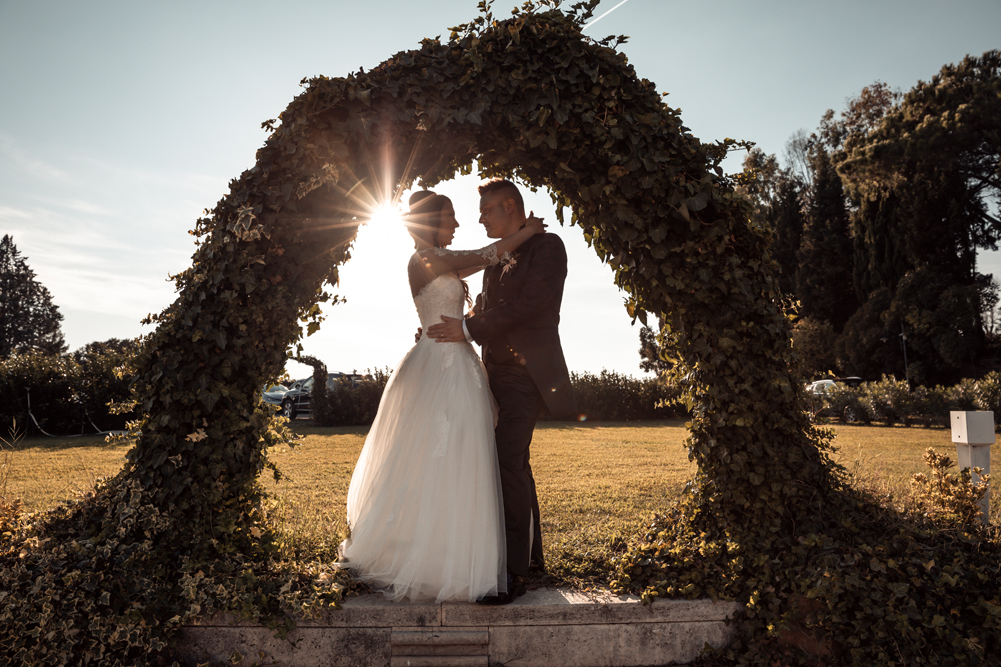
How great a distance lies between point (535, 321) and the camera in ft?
12.2

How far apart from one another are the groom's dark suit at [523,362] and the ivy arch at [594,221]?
0.55m

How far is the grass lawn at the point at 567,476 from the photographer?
4336mm

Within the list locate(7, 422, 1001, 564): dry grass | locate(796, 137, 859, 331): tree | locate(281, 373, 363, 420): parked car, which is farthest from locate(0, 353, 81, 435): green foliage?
locate(796, 137, 859, 331): tree

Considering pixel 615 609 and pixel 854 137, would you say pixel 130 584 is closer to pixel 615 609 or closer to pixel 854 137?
pixel 615 609

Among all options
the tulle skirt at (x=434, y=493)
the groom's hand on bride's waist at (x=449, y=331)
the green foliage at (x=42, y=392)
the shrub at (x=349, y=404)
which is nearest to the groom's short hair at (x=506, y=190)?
the groom's hand on bride's waist at (x=449, y=331)

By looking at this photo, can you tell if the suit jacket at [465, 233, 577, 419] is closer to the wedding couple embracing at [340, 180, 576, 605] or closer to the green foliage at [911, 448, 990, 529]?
the wedding couple embracing at [340, 180, 576, 605]

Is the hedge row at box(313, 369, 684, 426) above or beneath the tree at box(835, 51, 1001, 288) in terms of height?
beneath

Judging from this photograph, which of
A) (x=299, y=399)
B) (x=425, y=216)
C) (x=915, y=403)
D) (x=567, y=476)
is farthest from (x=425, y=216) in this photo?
(x=915, y=403)

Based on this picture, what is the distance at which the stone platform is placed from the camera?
3.11m

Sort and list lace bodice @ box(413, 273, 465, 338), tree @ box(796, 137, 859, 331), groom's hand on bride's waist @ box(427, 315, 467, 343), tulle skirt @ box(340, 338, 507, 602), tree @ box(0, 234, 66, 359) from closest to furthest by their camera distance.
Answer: tulle skirt @ box(340, 338, 507, 602)
groom's hand on bride's waist @ box(427, 315, 467, 343)
lace bodice @ box(413, 273, 465, 338)
tree @ box(796, 137, 859, 331)
tree @ box(0, 234, 66, 359)

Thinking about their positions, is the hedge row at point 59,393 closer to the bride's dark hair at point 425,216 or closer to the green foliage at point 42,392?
the green foliage at point 42,392

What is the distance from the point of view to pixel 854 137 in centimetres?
2973

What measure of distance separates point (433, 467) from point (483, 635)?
3.16 feet

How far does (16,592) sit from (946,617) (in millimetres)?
4831
